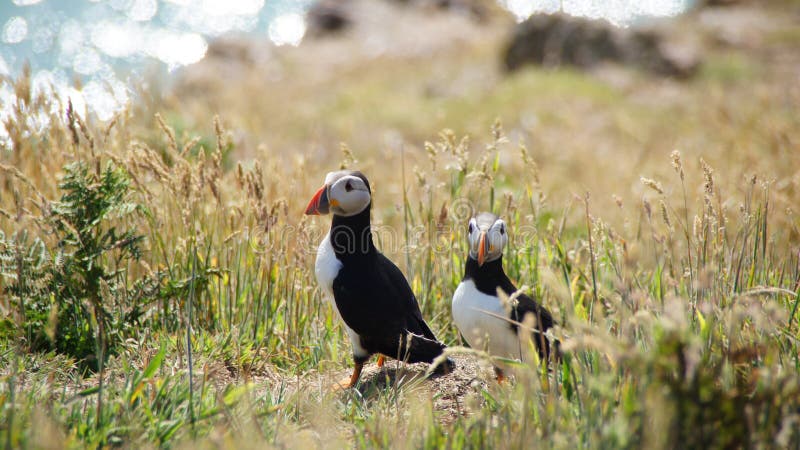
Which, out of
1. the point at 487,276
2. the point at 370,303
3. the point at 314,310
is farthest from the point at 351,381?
the point at 487,276

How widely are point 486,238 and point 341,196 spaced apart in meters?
0.66

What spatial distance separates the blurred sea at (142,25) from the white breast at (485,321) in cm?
1085

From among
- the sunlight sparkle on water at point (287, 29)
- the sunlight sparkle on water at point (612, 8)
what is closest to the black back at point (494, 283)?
the sunlight sparkle on water at point (612, 8)

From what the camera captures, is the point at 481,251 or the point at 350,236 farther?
the point at 350,236

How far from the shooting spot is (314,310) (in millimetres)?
3830

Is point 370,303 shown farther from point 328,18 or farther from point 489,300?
point 328,18

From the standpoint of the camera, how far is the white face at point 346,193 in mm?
3014

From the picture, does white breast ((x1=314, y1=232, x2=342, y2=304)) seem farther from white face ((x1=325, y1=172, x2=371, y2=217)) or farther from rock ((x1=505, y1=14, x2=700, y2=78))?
rock ((x1=505, y1=14, x2=700, y2=78))

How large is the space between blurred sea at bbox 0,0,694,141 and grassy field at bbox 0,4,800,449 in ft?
31.0

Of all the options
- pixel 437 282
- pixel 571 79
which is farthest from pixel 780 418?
pixel 571 79

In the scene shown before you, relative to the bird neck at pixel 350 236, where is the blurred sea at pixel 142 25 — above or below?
above

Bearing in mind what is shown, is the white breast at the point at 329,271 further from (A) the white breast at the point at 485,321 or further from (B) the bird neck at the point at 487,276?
(B) the bird neck at the point at 487,276

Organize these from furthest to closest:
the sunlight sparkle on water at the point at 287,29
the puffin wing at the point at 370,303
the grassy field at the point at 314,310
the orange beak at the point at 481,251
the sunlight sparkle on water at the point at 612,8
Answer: the sunlight sparkle on water at the point at 287,29
the sunlight sparkle on water at the point at 612,8
the puffin wing at the point at 370,303
the orange beak at the point at 481,251
the grassy field at the point at 314,310

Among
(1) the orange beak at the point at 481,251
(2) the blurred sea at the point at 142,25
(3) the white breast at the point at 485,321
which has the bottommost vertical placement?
(3) the white breast at the point at 485,321
